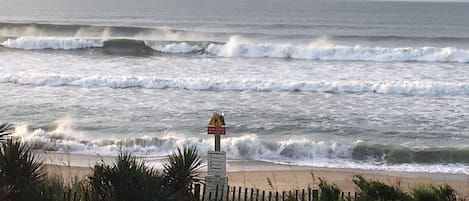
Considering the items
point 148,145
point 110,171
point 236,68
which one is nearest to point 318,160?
point 148,145

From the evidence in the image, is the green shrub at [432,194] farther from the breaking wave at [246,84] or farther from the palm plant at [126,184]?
the breaking wave at [246,84]

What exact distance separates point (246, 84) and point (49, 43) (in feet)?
65.7

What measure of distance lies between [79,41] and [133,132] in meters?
24.9

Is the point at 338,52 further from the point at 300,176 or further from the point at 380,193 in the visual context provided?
Result: the point at 380,193

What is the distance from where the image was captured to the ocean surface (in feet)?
44.1

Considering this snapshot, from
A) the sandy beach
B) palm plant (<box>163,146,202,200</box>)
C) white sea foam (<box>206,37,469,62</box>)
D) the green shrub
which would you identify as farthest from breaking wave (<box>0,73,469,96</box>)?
the green shrub

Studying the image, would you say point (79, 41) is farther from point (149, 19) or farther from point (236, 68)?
point (149, 19)

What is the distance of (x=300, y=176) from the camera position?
463 inches

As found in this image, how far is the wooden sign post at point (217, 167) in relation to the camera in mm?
7500

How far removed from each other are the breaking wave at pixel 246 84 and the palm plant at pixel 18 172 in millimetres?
15483

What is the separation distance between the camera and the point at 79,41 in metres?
38.6

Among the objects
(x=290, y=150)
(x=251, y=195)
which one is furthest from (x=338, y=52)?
(x=251, y=195)

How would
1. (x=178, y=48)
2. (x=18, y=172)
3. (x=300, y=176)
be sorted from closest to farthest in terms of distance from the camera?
(x=18, y=172) → (x=300, y=176) → (x=178, y=48)

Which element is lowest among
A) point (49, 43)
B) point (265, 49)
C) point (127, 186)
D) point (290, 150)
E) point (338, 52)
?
point (127, 186)
